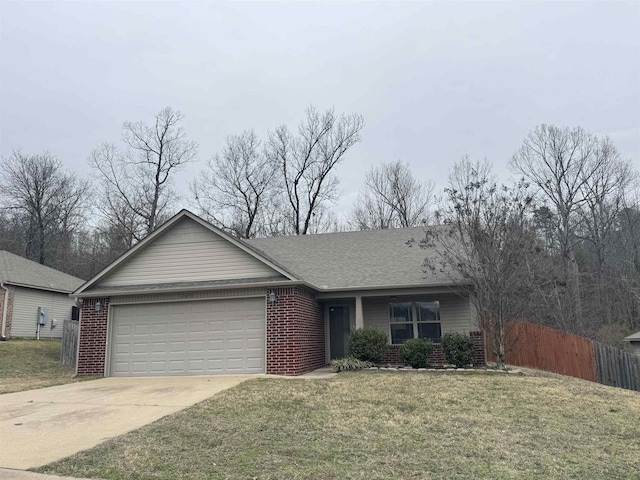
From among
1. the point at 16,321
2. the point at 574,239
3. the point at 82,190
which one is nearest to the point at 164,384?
the point at 16,321

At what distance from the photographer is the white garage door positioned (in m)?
13.6

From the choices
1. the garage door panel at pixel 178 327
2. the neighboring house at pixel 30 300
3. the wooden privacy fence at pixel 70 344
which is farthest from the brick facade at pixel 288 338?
the neighboring house at pixel 30 300

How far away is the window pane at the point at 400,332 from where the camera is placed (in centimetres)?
1605

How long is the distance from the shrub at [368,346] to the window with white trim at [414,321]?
1659mm

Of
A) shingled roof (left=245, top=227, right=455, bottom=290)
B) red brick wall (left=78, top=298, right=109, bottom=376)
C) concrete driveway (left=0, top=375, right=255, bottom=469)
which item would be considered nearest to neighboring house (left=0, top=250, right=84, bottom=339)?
red brick wall (left=78, top=298, right=109, bottom=376)

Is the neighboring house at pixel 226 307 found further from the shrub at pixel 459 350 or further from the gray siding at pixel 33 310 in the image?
the gray siding at pixel 33 310

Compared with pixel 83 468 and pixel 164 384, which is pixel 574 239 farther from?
pixel 83 468

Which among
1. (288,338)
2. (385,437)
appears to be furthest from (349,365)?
(385,437)

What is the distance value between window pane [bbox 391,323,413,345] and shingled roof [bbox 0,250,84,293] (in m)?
17.6

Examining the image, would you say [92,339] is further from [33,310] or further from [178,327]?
[33,310]

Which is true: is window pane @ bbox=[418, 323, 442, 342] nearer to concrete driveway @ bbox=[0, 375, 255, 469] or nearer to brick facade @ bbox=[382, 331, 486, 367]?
brick facade @ bbox=[382, 331, 486, 367]

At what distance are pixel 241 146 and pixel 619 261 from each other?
1080 inches

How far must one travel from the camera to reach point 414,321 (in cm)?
1598

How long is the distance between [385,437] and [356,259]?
11.0 meters
